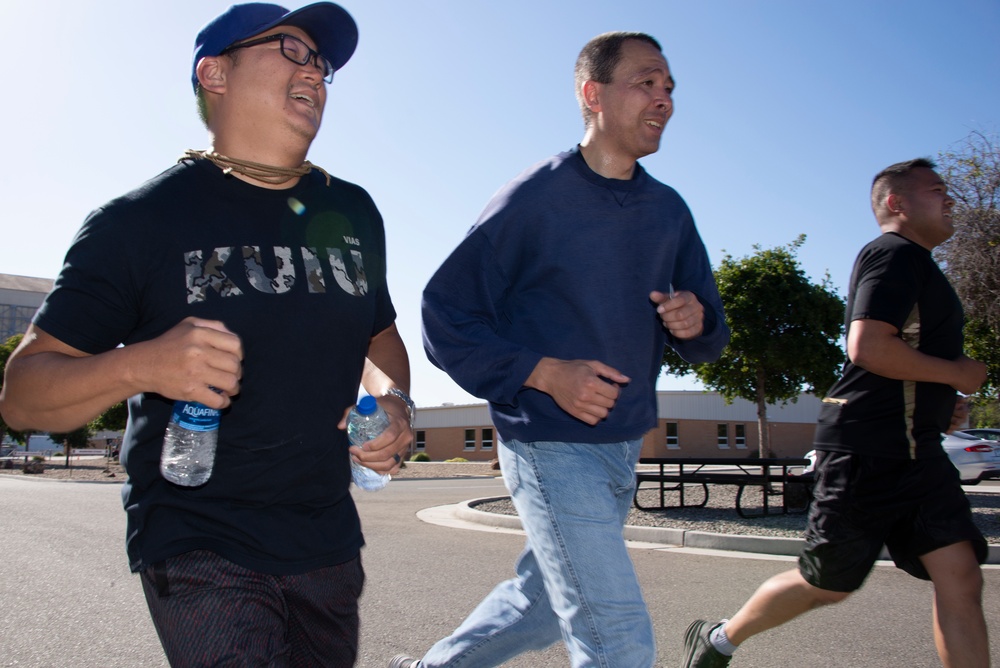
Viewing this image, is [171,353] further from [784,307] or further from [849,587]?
[784,307]

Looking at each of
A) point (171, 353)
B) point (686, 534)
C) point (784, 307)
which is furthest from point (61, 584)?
point (784, 307)

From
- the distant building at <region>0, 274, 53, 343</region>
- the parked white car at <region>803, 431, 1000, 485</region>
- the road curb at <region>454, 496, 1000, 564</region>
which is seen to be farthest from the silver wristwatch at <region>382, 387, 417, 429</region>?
the distant building at <region>0, 274, 53, 343</region>

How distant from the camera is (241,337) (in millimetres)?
1925

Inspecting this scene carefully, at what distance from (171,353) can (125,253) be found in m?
0.45

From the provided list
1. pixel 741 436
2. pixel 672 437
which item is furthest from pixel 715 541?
pixel 741 436

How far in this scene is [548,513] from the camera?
2.44 m

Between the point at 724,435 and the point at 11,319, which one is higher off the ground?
the point at 11,319

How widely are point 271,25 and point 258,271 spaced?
27.2 inches

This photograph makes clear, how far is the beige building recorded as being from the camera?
5844 cm

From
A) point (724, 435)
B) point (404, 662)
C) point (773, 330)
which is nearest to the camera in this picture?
point (404, 662)

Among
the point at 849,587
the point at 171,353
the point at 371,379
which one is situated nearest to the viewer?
the point at 171,353

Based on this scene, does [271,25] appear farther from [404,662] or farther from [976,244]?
[976,244]

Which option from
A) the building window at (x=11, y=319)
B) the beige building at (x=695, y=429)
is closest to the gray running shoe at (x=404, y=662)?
the beige building at (x=695, y=429)

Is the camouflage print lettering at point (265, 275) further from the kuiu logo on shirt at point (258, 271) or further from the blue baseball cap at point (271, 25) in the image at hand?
the blue baseball cap at point (271, 25)
